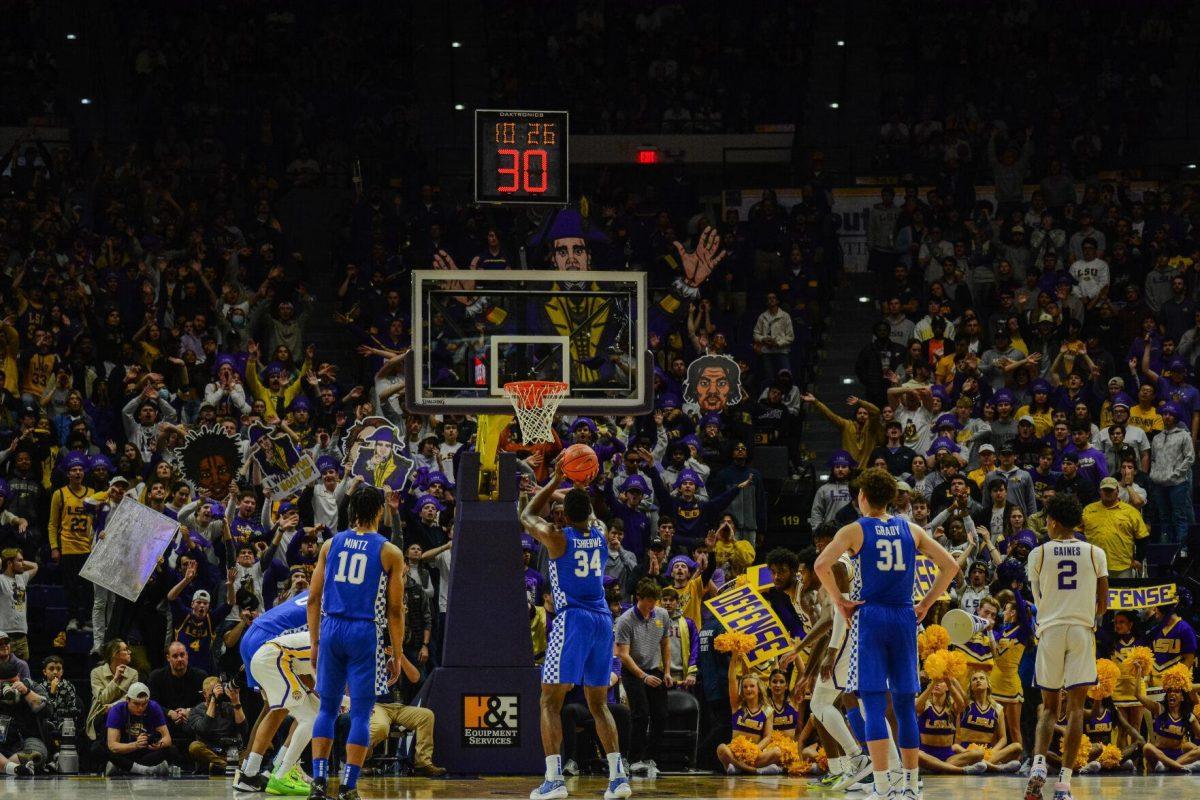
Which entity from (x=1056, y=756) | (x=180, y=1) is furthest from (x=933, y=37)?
(x=1056, y=756)

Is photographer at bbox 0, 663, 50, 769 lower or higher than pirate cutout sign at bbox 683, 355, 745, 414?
lower

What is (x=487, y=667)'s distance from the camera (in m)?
15.1

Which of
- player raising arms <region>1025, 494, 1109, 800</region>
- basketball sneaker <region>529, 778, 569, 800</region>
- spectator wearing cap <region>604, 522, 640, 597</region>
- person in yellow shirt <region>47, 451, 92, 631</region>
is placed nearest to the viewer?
player raising arms <region>1025, 494, 1109, 800</region>

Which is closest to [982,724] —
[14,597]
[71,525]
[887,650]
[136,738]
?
[887,650]

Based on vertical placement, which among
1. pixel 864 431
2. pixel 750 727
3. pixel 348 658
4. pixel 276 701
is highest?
pixel 864 431

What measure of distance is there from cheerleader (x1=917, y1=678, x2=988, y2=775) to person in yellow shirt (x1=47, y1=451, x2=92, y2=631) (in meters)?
8.55

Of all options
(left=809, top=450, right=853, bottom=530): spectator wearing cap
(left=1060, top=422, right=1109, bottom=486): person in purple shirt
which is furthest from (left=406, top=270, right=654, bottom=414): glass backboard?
(left=1060, top=422, right=1109, bottom=486): person in purple shirt

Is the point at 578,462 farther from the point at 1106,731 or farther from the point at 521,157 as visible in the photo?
the point at 1106,731

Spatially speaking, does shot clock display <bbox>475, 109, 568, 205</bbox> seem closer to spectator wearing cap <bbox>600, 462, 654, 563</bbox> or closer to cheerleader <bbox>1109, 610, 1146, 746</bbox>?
spectator wearing cap <bbox>600, 462, 654, 563</bbox>

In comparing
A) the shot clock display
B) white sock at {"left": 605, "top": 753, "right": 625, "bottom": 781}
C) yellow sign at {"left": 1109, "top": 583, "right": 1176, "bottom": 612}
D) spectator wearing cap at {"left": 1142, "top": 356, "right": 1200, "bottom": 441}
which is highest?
the shot clock display

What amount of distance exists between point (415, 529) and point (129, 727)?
3.36m

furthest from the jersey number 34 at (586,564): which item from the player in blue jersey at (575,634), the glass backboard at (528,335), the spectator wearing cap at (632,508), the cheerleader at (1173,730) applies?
the cheerleader at (1173,730)

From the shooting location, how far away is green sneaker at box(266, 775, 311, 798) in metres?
13.2

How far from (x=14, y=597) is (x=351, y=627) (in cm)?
686
